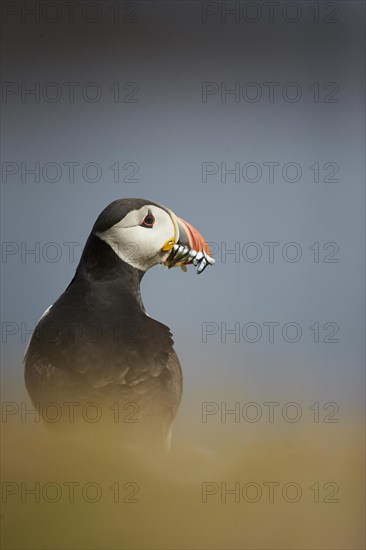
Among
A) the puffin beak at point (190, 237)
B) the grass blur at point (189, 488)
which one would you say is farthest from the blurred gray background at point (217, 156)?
the grass blur at point (189, 488)

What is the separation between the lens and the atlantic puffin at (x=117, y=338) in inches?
69.9

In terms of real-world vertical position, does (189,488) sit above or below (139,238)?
below

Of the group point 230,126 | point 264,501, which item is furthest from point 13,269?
point 264,501

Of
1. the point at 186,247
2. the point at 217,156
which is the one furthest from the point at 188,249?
the point at 217,156

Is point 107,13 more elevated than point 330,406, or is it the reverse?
point 107,13

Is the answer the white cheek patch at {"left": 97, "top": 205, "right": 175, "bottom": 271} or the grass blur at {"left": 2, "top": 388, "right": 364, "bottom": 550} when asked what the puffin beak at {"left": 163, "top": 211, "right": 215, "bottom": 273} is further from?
the grass blur at {"left": 2, "top": 388, "right": 364, "bottom": 550}

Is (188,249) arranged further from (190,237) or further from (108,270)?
(108,270)

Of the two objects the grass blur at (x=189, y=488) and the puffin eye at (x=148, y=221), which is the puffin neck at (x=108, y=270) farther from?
the grass blur at (x=189, y=488)

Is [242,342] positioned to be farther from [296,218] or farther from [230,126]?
[230,126]

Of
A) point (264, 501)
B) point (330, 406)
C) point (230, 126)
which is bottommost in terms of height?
point (264, 501)

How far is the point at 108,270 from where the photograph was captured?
5.90 feet

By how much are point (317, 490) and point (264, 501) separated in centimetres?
14

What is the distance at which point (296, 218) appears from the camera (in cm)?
193

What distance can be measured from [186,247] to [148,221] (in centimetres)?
12
